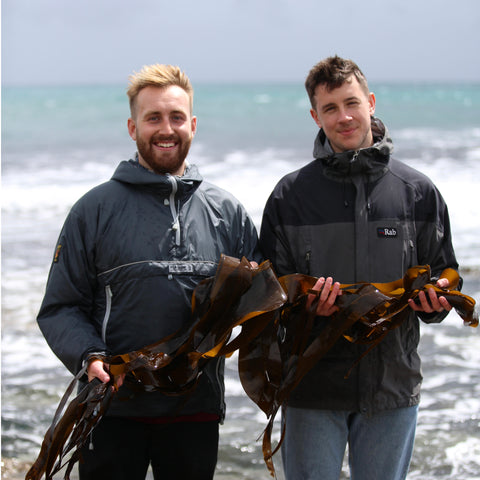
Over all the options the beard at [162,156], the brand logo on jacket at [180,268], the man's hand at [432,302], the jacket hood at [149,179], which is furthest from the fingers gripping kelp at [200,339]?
the man's hand at [432,302]

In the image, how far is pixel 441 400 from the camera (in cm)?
570

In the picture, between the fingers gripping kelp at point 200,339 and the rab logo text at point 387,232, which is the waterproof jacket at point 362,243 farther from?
the fingers gripping kelp at point 200,339

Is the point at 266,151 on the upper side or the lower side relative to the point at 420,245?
upper

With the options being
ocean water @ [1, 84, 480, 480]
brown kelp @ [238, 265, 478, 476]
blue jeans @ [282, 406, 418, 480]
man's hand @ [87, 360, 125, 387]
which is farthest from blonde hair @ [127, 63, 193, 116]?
ocean water @ [1, 84, 480, 480]

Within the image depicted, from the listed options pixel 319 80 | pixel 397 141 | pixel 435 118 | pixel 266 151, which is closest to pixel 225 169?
pixel 266 151

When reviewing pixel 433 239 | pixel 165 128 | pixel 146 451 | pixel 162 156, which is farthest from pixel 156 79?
pixel 146 451

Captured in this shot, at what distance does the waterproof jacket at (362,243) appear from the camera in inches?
129

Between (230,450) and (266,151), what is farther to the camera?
(266,151)

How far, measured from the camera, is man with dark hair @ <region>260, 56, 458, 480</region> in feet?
10.7

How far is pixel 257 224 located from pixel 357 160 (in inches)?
337

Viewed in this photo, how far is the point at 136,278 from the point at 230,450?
7.68 ft

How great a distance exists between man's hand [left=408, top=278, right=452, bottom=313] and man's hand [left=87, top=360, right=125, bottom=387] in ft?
4.55

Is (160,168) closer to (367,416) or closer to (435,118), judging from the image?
(367,416)

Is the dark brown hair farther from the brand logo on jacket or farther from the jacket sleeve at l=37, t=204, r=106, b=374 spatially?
the jacket sleeve at l=37, t=204, r=106, b=374
